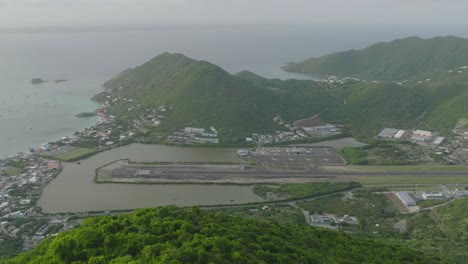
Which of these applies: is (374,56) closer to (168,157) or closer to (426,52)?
(426,52)

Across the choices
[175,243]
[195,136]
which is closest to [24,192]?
[195,136]

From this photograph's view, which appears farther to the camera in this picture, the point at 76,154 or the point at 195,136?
the point at 195,136

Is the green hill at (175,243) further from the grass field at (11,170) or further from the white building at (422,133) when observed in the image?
the white building at (422,133)

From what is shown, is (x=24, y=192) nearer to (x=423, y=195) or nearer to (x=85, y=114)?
(x=85, y=114)

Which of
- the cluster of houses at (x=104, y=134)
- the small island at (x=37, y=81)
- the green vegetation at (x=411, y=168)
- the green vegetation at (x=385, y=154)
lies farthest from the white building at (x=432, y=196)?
the small island at (x=37, y=81)

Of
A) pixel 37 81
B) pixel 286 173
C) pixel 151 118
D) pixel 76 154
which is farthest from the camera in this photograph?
pixel 37 81

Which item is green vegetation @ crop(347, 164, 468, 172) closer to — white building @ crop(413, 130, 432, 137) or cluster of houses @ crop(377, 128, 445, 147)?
cluster of houses @ crop(377, 128, 445, 147)

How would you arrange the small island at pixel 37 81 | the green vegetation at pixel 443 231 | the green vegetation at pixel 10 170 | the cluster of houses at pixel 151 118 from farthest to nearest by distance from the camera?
the small island at pixel 37 81 → the cluster of houses at pixel 151 118 → the green vegetation at pixel 10 170 → the green vegetation at pixel 443 231
